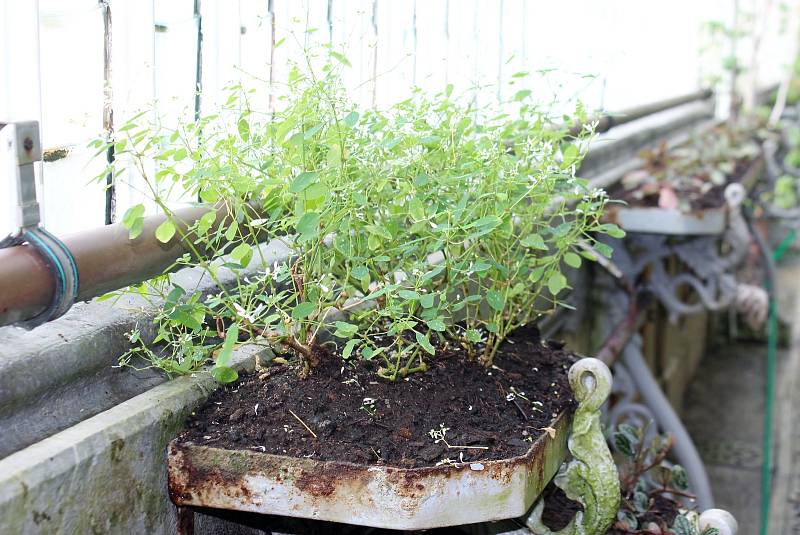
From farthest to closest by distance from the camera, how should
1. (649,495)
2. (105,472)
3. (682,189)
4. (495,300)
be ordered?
1. (682,189)
2. (649,495)
3. (495,300)
4. (105,472)

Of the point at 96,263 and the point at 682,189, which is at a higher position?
the point at 96,263

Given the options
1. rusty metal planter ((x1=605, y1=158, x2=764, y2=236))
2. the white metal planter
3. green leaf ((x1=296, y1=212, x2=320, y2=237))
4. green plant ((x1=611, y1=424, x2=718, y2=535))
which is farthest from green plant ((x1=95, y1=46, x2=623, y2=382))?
rusty metal planter ((x1=605, y1=158, x2=764, y2=236))

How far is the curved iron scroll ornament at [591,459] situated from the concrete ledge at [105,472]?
0.56m

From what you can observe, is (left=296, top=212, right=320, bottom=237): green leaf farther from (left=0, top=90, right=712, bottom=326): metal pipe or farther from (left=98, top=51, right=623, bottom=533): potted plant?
(left=0, top=90, right=712, bottom=326): metal pipe

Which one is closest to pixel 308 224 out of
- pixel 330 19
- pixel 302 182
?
pixel 302 182

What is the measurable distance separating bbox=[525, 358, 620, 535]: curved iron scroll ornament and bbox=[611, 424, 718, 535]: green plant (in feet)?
0.69

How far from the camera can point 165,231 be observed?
1348 mm

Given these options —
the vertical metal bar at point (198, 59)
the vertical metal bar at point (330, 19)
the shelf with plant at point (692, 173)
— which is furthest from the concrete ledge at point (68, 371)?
the shelf with plant at point (692, 173)

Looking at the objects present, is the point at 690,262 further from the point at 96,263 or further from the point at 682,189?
the point at 96,263

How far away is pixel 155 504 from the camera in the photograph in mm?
1318

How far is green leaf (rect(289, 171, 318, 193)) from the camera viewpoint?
4.04 feet

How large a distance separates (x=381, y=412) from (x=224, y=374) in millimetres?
235

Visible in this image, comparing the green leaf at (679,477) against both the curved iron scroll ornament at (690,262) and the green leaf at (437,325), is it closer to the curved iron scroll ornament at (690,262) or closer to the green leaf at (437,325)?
the green leaf at (437,325)

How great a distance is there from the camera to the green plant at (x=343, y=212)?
1298 mm
